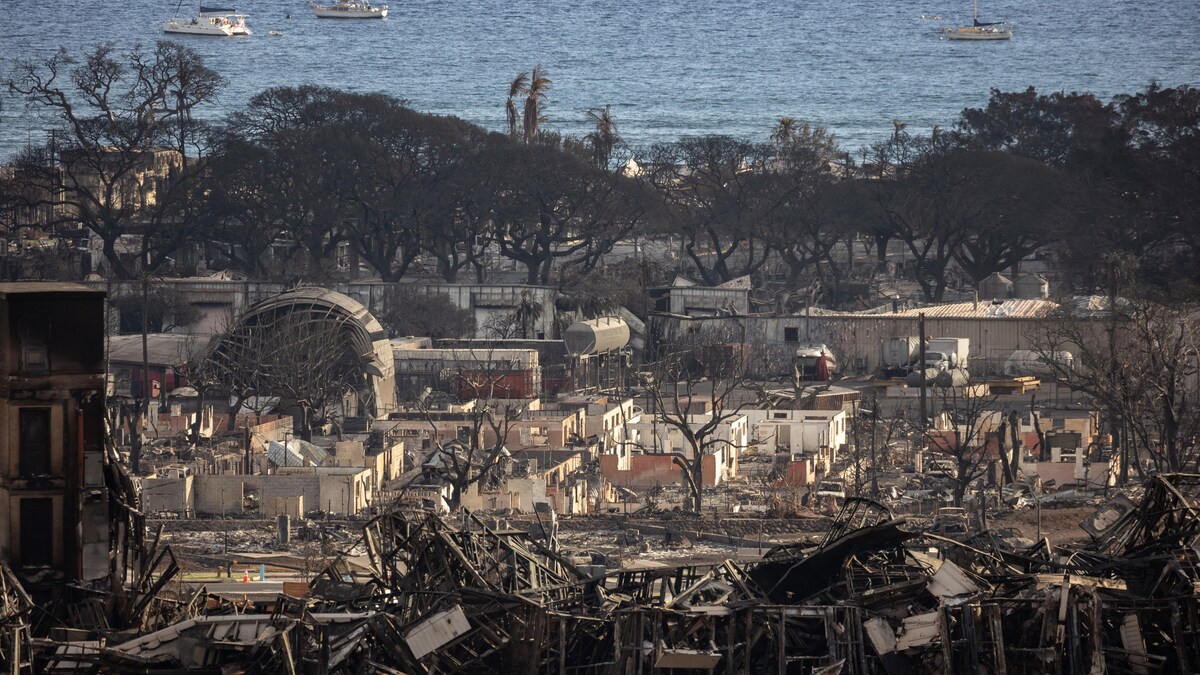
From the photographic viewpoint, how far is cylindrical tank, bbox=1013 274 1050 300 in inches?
2136

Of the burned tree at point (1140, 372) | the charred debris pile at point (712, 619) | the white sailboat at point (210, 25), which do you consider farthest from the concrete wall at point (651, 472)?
the white sailboat at point (210, 25)

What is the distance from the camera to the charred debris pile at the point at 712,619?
651 inches

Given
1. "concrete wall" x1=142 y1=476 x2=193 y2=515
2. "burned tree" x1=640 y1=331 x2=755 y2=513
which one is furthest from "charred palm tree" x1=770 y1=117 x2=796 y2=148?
"concrete wall" x1=142 y1=476 x2=193 y2=515

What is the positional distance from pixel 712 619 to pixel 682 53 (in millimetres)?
133816

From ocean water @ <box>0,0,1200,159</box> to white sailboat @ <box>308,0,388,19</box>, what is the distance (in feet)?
2.65

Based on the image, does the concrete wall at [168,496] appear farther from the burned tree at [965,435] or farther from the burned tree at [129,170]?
the burned tree at [129,170]

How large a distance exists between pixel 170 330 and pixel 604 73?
302 ft

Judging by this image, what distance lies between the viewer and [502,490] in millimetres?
29344

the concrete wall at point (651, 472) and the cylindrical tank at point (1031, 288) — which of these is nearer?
the concrete wall at point (651, 472)

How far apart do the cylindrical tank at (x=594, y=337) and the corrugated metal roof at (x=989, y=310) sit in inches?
231

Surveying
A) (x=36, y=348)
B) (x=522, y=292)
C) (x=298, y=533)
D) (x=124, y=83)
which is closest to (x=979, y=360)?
(x=522, y=292)

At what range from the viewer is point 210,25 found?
141625 mm

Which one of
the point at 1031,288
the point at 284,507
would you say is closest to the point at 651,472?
the point at 284,507

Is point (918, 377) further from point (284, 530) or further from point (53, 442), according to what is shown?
point (53, 442)
